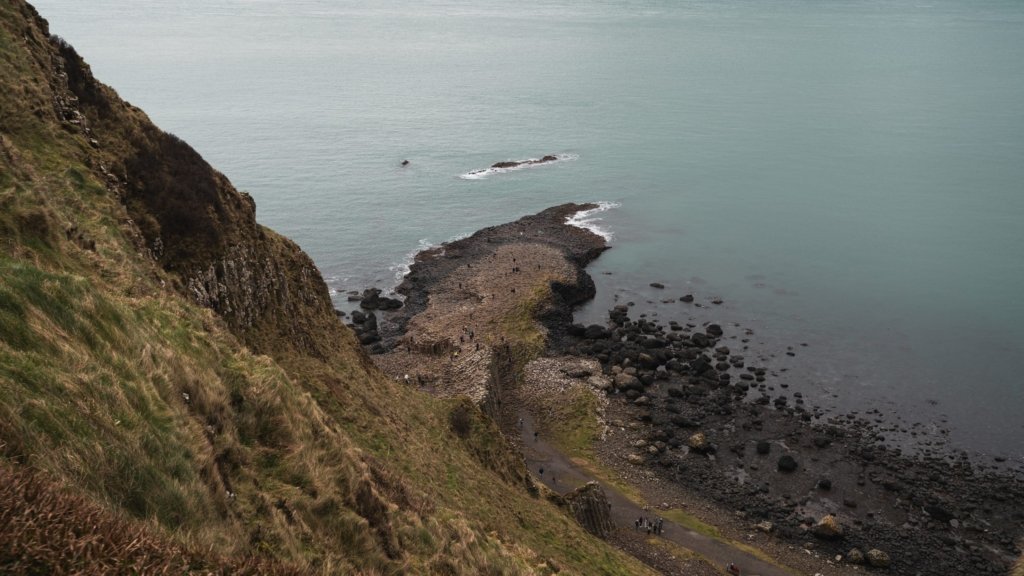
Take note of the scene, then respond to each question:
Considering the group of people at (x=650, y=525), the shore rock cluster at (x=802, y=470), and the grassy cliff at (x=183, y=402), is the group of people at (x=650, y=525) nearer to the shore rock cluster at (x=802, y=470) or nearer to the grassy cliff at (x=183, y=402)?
the shore rock cluster at (x=802, y=470)

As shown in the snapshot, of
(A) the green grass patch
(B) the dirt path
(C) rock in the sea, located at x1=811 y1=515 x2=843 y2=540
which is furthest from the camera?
(A) the green grass patch

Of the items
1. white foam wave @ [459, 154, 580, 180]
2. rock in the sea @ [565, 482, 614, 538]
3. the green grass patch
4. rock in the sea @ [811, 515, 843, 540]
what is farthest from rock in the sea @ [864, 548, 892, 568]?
white foam wave @ [459, 154, 580, 180]

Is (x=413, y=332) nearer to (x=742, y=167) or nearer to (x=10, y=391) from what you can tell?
(x=10, y=391)

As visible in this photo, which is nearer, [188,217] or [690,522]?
[188,217]

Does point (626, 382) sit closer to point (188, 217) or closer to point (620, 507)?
point (620, 507)

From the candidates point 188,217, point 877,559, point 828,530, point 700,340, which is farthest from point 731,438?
point 188,217

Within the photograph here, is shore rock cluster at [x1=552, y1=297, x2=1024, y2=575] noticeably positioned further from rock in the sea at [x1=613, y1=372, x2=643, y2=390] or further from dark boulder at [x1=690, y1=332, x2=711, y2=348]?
dark boulder at [x1=690, y1=332, x2=711, y2=348]

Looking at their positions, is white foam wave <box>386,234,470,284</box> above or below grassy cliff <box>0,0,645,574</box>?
below
